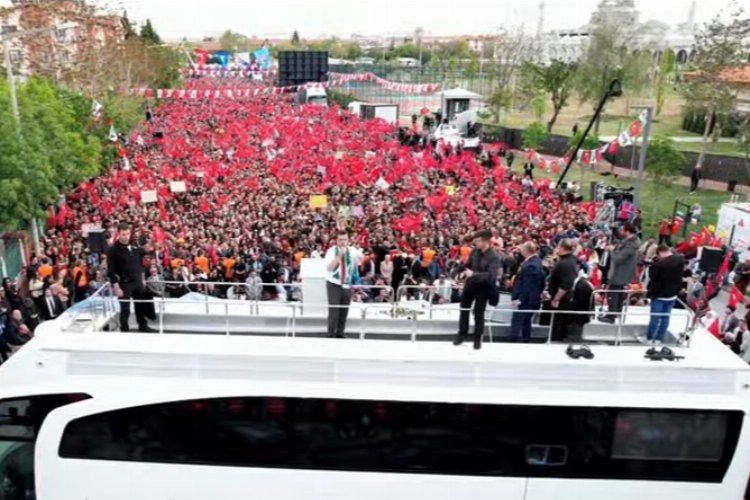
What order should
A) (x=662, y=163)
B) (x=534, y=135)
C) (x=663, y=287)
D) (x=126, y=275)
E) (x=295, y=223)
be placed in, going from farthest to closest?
(x=534, y=135)
(x=662, y=163)
(x=295, y=223)
(x=126, y=275)
(x=663, y=287)

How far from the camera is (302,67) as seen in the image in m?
86.6

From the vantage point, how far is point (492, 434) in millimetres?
7492

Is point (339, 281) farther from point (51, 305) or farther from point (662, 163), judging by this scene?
point (662, 163)

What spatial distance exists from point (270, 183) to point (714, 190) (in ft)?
80.3

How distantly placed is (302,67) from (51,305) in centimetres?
7671

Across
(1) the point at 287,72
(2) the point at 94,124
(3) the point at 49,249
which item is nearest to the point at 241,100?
(1) the point at 287,72

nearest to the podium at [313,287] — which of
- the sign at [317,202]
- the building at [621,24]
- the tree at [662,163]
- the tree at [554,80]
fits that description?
the sign at [317,202]

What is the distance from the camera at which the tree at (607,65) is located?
5641 cm

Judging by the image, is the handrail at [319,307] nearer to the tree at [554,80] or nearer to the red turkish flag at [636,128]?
the red turkish flag at [636,128]

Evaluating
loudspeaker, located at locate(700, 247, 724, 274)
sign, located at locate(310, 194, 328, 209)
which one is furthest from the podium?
sign, located at locate(310, 194, 328, 209)

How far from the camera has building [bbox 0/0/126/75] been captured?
105 ft

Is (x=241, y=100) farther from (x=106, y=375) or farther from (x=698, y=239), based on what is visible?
(x=106, y=375)

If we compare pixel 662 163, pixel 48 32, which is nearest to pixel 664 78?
pixel 662 163

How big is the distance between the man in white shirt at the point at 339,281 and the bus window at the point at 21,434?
3.09 metres
